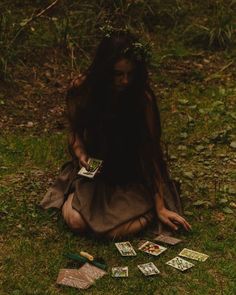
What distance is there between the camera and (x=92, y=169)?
4523 millimetres

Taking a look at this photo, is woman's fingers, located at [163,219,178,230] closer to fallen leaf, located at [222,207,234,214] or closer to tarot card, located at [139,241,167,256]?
tarot card, located at [139,241,167,256]

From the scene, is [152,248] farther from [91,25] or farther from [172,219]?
[91,25]

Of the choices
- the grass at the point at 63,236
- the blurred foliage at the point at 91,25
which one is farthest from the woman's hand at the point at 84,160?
the blurred foliage at the point at 91,25

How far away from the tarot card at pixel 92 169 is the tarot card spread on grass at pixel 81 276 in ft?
2.16

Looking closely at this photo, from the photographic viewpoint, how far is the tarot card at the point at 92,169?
14.8ft

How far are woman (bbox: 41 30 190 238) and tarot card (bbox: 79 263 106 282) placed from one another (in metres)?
0.34

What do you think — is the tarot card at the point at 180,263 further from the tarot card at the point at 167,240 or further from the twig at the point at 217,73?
the twig at the point at 217,73

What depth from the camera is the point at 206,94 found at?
7320mm

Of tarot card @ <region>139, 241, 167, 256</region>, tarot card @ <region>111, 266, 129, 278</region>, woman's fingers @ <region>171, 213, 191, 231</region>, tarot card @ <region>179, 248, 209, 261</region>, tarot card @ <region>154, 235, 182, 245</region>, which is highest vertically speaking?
Answer: woman's fingers @ <region>171, 213, 191, 231</region>

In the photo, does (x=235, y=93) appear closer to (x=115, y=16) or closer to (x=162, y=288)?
(x=115, y=16)

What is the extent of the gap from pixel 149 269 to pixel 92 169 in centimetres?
83

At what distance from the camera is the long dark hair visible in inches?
170

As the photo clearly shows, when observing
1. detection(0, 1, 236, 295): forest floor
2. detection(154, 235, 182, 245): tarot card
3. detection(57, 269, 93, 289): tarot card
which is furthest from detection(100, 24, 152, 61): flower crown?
detection(57, 269, 93, 289): tarot card

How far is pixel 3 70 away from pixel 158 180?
3213mm
